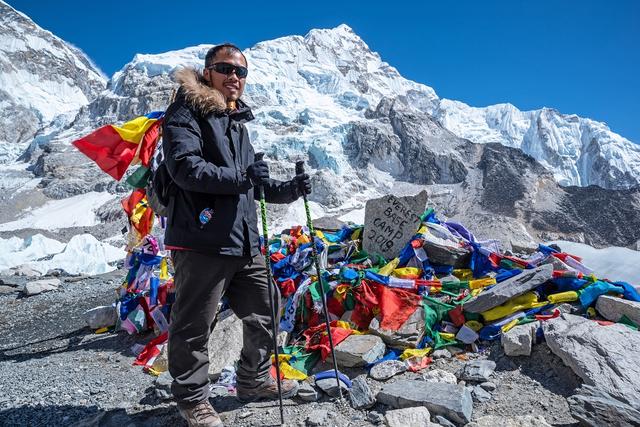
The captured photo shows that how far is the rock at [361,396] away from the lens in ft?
8.89

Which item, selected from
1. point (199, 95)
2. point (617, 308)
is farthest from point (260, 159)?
point (617, 308)

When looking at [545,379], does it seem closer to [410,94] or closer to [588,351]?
[588,351]

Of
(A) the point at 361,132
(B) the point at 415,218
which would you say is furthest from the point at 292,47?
(B) the point at 415,218

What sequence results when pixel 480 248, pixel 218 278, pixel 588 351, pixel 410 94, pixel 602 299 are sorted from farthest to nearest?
pixel 410 94 < pixel 480 248 < pixel 602 299 < pixel 588 351 < pixel 218 278

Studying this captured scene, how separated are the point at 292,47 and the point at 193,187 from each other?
596 ft

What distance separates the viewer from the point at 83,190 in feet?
259

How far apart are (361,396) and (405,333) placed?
104cm

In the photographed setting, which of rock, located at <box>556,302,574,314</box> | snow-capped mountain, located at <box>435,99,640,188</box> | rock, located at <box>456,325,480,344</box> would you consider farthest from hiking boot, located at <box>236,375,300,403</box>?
snow-capped mountain, located at <box>435,99,640,188</box>

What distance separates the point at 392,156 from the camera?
98188 millimetres

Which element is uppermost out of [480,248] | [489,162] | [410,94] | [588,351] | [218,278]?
[410,94]

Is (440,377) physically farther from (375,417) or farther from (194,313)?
(194,313)

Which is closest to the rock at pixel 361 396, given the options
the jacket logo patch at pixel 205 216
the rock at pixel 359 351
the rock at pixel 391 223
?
the rock at pixel 359 351

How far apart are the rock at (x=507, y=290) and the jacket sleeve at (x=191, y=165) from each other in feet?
8.57

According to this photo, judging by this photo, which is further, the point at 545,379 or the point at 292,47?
the point at 292,47
